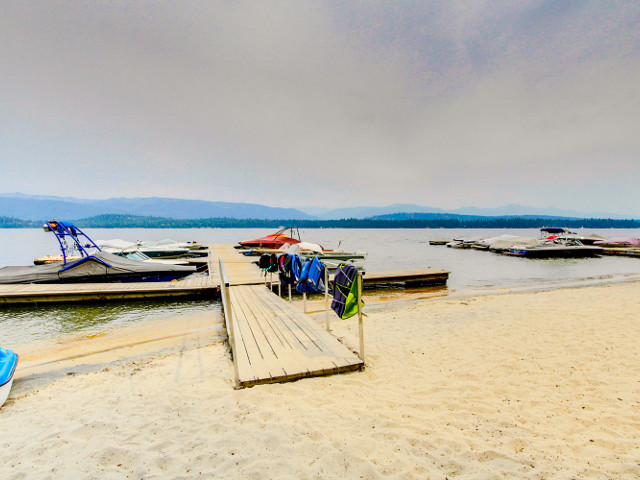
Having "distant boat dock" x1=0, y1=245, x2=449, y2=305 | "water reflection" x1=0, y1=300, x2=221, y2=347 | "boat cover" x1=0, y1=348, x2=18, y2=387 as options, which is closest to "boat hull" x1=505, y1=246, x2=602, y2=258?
"distant boat dock" x1=0, y1=245, x2=449, y2=305

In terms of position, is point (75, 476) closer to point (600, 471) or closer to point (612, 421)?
point (600, 471)

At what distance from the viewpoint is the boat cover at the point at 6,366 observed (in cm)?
475

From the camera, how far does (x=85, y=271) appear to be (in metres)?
15.2

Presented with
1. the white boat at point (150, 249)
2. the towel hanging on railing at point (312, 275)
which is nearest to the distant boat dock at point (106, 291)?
the towel hanging on railing at point (312, 275)

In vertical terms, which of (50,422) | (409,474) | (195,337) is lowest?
(195,337)

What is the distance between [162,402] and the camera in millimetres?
4488

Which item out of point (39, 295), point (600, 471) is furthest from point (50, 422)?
point (39, 295)

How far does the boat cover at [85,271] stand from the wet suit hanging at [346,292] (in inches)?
555

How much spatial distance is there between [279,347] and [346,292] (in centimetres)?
177

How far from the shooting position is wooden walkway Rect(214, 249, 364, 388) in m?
4.83

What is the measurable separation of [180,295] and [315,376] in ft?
35.7

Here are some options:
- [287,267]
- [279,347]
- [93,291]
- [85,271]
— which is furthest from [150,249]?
[279,347]

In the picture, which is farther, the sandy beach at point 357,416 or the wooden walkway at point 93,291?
the wooden walkway at point 93,291

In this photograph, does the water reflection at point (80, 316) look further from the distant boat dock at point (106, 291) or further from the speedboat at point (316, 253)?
the speedboat at point (316, 253)
